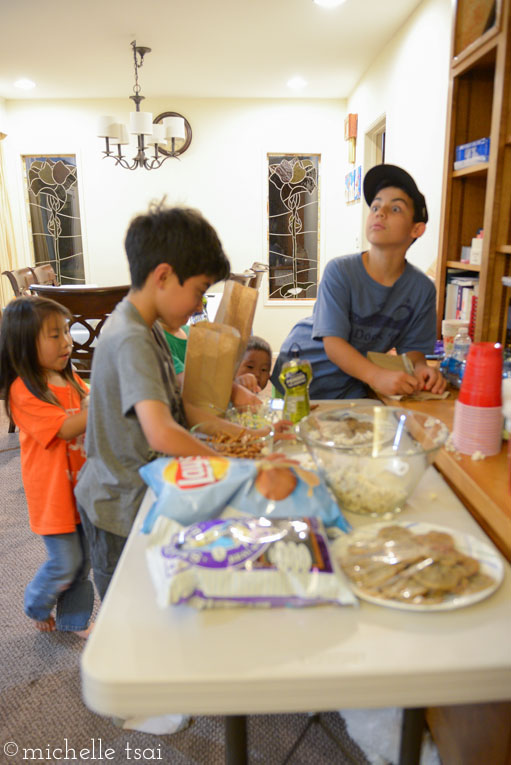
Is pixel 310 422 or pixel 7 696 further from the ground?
pixel 310 422

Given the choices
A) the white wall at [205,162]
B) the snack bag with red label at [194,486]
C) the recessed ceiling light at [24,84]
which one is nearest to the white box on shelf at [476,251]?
the snack bag with red label at [194,486]

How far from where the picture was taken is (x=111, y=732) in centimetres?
144

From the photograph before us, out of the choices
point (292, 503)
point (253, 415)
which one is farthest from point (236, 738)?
point (253, 415)

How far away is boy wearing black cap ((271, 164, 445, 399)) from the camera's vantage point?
1.61 m

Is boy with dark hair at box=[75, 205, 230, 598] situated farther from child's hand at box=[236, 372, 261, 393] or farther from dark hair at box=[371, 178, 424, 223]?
dark hair at box=[371, 178, 424, 223]

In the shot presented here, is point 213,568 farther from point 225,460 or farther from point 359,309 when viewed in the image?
point 359,309

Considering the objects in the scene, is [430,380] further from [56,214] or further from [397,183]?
[56,214]

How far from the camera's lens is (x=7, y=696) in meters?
1.58

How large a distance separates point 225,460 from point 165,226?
0.46 metres

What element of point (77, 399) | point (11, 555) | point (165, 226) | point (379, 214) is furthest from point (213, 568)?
point (11, 555)

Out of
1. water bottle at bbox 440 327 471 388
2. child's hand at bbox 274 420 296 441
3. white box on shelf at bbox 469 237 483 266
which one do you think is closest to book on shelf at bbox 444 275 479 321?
white box on shelf at bbox 469 237 483 266

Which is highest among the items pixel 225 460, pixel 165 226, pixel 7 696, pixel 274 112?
pixel 274 112

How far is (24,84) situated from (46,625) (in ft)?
16.3

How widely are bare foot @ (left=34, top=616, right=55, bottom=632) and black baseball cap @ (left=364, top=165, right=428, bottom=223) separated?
163 centimetres
